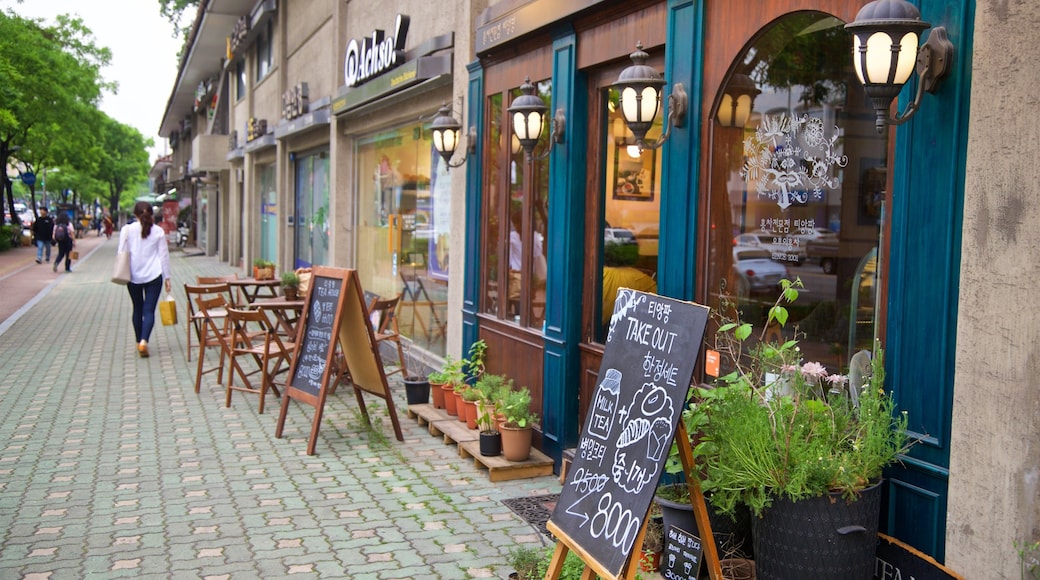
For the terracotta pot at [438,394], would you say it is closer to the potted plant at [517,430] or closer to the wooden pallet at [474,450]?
the wooden pallet at [474,450]

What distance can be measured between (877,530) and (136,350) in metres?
10.2

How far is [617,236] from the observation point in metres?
6.11

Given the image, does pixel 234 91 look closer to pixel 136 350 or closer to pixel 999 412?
pixel 136 350

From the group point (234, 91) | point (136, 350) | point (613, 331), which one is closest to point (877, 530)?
point (613, 331)

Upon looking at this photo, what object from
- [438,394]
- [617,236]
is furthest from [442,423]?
[617,236]

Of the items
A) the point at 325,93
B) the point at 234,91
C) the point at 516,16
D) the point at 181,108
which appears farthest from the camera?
the point at 181,108

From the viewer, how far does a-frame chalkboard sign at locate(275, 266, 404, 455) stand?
6.85 meters

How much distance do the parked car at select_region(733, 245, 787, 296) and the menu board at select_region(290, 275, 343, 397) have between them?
3.23 meters

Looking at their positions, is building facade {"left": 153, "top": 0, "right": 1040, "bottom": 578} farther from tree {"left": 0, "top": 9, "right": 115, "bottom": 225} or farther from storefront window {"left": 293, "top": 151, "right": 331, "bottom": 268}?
tree {"left": 0, "top": 9, "right": 115, "bottom": 225}

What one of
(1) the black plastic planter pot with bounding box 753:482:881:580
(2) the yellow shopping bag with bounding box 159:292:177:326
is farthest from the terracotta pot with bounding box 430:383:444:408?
(2) the yellow shopping bag with bounding box 159:292:177:326

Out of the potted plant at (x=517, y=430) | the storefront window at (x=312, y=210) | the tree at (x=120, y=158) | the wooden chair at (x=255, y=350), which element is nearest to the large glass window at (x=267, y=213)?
the storefront window at (x=312, y=210)

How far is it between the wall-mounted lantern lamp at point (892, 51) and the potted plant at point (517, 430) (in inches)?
137

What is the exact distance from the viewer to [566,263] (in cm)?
626

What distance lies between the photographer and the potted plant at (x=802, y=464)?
333cm
